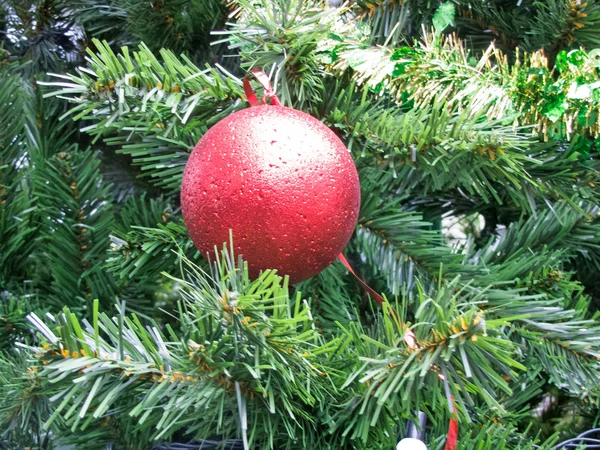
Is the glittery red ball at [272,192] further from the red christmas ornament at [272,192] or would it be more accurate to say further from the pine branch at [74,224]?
the pine branch at [74,224]

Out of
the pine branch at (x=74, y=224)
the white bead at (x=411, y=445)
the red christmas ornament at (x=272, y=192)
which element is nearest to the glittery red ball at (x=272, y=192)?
the red christmas ornament at (x=272, y=192)

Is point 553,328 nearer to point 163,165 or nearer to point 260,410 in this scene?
point 260,410

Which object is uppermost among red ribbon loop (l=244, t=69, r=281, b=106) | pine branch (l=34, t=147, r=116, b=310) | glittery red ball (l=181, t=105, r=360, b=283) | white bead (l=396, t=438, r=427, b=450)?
red ribbon loop (l=244, t=69, r=281, b=106)

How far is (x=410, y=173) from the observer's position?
476 mm

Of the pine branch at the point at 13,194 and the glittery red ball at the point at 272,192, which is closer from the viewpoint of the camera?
the glittery red ball at the point at 272,192

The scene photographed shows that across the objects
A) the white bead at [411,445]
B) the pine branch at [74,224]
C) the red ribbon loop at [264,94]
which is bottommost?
the white bead at [411,445]

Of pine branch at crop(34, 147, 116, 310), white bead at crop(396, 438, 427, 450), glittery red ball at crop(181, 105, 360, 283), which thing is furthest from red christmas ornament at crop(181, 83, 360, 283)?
pine branch at crop(34, 147, 116, 310)

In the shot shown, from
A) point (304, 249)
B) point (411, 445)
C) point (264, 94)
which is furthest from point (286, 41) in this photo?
point (411, 445)

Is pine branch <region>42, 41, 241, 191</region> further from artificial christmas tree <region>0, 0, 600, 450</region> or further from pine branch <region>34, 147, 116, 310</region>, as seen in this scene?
pine branch <region>34, 147, 116, 310</region>

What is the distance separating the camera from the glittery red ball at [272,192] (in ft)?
1.10

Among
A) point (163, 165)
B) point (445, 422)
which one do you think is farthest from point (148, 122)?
point (445, 422)

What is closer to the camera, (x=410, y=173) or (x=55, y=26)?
(x=410, y=173)

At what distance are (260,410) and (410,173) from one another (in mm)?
228

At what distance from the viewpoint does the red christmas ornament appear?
1.10 ft
